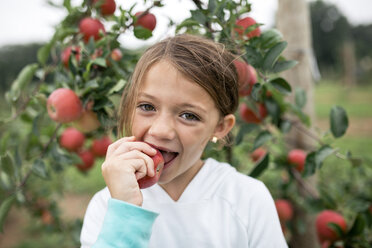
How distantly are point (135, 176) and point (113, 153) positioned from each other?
0.07 metres

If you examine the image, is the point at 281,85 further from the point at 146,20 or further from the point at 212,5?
the point at 146,20

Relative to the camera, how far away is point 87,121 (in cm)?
97

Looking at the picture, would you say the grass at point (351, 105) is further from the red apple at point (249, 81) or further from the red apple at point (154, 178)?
the red apple at point (154, 178)

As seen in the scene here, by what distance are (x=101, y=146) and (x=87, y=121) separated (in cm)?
32

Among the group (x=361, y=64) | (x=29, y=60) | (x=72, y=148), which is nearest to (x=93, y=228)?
(x=72, y=148)

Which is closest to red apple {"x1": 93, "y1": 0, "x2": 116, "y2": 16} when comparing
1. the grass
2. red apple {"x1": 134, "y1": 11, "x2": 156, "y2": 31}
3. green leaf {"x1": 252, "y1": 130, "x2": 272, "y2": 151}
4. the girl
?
red apple {"x1": 134, "y1": 11, "x2": 156, "y2": 31}

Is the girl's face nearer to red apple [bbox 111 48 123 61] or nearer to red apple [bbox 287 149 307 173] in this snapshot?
red apple [bbox 111 48 123 61]

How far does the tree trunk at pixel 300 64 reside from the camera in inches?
50.9

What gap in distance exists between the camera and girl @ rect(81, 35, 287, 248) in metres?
0.68

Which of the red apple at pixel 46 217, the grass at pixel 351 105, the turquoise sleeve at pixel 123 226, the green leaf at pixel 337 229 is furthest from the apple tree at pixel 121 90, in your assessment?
the grass at pixel 351 105

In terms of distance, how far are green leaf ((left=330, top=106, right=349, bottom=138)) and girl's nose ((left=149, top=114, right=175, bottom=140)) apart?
588 mm

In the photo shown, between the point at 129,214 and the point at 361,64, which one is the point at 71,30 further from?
the point at 361,64

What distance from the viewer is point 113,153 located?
0.62m

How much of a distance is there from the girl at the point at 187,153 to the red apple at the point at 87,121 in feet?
0.54
